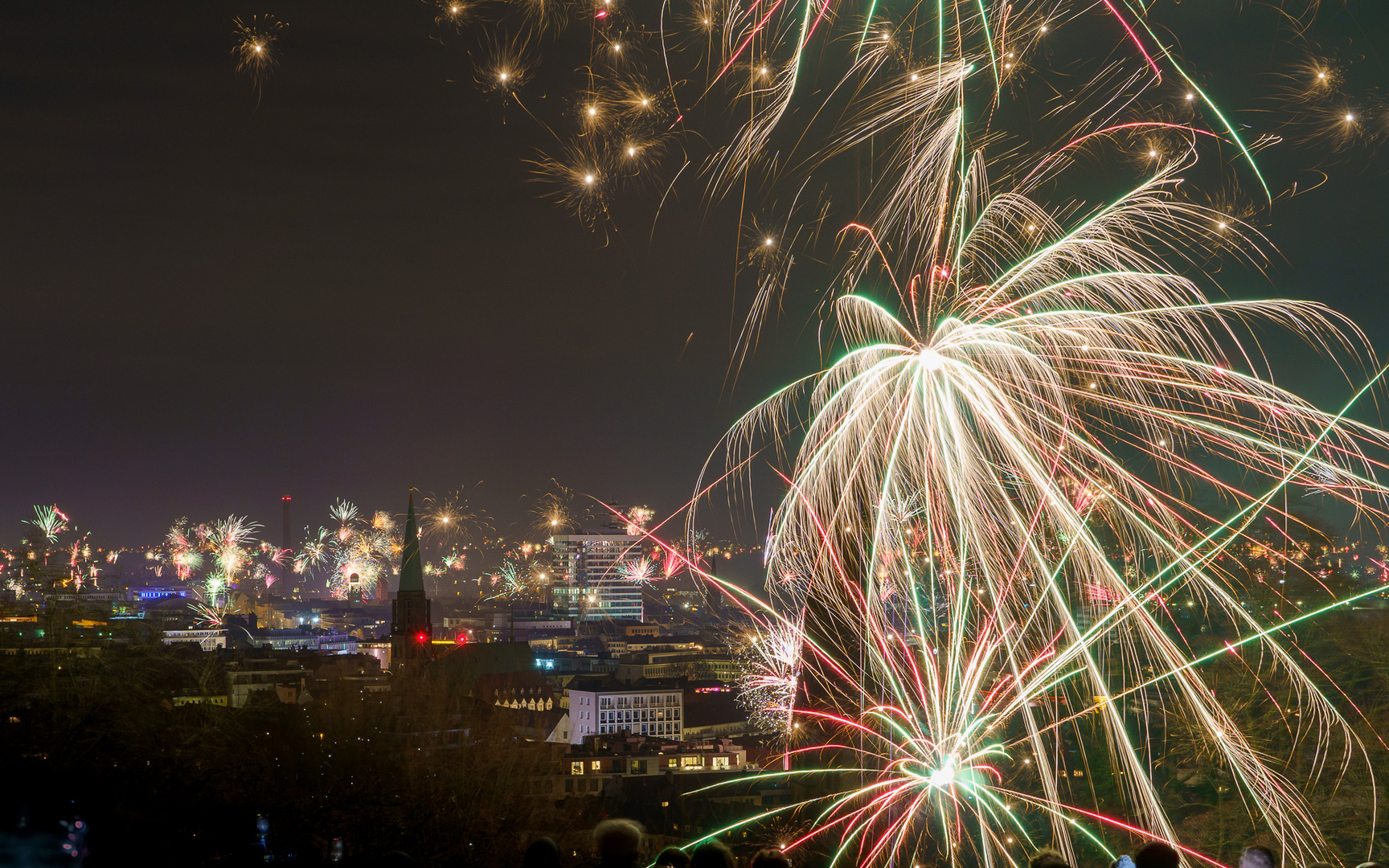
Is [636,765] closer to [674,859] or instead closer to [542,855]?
[674,859]

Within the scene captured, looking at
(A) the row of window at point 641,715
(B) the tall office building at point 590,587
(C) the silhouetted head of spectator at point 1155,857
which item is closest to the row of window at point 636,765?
(A) the row of window at point 641,715

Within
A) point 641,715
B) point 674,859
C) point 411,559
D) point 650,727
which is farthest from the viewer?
point 641,715

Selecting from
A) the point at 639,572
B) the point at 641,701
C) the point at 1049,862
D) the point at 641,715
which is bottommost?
the point at 641,715

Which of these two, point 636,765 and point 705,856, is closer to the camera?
point 705,856

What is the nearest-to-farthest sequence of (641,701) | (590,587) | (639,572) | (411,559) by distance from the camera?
1. (639,572)
2. (411,559)
3. (641,701)
4. (590,587)

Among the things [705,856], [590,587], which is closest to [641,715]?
[705,856]

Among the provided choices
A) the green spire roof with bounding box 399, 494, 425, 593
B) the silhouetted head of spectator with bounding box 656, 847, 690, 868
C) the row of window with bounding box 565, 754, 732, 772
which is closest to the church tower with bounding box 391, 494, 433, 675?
the green spire roof with bounding box 399, 494, 425, 593

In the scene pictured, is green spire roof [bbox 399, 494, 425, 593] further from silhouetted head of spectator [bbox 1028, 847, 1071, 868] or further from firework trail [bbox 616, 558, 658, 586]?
silhouetted head of spectator [bbox 1028, 847, 1071, 868]

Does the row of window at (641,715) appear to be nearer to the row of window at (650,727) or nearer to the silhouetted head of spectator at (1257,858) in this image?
the row of window at (650,727)
